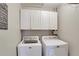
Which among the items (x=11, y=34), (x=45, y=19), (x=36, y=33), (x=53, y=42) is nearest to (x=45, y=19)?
(x=45, y=19)

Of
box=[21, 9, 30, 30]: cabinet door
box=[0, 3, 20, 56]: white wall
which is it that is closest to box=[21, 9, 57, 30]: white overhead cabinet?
box=[21, 9, 30, 30]: cabinet door

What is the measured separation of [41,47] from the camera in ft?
4.63

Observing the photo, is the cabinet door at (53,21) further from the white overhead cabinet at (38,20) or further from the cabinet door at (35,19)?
the cabinet door at (35,19)

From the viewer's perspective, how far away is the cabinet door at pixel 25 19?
1397 mm

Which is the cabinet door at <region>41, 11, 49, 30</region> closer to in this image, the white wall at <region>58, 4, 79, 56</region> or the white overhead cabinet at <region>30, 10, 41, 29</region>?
the white overhead cabinet at <region>30, 10, 41, 29</region>

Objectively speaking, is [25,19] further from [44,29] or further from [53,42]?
[53,42]

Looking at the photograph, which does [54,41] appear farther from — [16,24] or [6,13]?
[6,13]

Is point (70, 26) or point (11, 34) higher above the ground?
point (70, 26)

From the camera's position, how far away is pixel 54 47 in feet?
4.45

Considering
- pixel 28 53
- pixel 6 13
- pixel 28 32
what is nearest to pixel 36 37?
pixel 28 32

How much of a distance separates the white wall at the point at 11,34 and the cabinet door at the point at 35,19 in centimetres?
22

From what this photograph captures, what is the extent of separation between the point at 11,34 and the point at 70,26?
0.84 meters

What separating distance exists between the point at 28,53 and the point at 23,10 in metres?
0.64

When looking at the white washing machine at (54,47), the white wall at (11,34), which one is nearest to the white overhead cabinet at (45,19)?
the white washing machine at (54,47)
